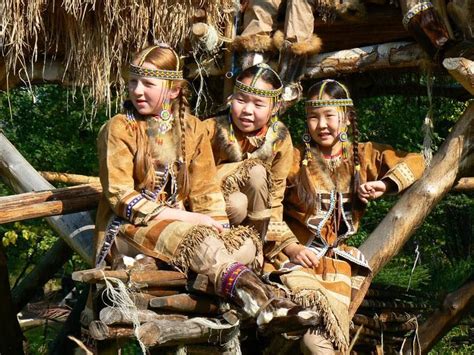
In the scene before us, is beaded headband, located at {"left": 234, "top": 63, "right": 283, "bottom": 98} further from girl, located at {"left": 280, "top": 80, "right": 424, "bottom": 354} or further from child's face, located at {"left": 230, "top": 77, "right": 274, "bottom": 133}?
girl, located at {"left": 280, "top": 80, "right": 424, "bottom": 354}

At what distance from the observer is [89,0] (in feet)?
17.5

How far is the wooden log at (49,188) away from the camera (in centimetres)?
564

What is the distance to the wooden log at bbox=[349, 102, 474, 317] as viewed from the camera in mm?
5281

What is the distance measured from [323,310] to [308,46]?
6.01 ft

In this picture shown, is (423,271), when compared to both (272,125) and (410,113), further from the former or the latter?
(272,125)

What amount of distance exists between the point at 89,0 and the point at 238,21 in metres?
1.02

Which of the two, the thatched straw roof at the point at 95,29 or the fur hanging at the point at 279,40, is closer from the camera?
the thatched straw roof at the point at 95,29

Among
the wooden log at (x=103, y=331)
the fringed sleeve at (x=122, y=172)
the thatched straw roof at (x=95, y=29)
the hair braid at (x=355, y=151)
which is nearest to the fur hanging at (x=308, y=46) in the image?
the thatched straw roof at (x=95, y=29)

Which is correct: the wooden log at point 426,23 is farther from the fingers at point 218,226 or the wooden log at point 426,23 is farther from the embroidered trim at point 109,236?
the embroidered trim at point 109,236

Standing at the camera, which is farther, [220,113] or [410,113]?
[410,113]

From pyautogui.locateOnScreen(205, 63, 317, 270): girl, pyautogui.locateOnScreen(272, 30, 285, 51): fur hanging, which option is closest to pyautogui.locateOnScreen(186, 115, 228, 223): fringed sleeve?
pyautogui.locateOnScreen(205, 63, 317, 270): girl

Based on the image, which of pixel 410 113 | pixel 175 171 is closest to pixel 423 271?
pixel 410 113

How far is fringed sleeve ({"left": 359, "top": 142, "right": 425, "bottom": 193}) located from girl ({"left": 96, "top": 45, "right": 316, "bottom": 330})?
36.9 inches

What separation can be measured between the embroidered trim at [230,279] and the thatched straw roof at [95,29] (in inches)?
75.8
